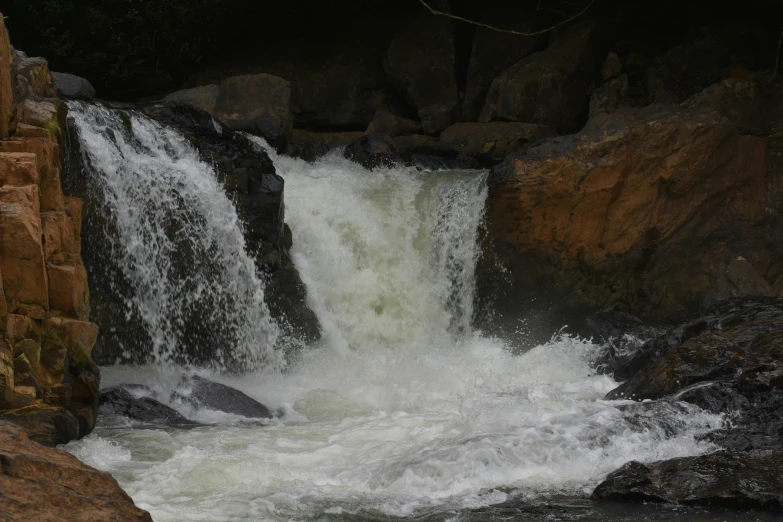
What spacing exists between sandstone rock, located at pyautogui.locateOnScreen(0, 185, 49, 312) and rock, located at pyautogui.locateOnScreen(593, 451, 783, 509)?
394 centimetres

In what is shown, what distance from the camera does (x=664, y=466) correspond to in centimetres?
574

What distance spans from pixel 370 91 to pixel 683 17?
17.4 feet

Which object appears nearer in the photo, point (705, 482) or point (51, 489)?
point (51, 489)

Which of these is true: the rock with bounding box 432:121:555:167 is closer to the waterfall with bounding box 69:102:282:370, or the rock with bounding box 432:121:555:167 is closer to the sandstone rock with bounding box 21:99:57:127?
the waterfall with bounding box 69:102:282:370

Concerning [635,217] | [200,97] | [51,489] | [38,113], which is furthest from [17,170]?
[635,217]

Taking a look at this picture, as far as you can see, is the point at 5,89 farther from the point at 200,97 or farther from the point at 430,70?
the point at 430,70

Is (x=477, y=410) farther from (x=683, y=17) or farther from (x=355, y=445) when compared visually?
(x=683, y=17)

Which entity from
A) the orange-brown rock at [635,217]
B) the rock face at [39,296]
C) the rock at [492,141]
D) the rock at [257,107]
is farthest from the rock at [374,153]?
the rock face at [39,296]

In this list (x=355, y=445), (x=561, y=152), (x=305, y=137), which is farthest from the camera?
(x=305, y=137)

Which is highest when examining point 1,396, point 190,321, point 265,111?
point 265,111

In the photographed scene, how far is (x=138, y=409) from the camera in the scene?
25.8 ft

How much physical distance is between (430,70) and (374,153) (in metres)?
3.38

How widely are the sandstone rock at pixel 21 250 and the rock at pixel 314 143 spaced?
22.9 ft

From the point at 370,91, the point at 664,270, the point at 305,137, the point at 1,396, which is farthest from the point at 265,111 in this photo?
the point at 1,396
